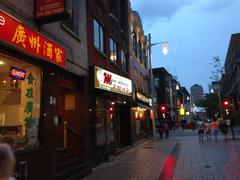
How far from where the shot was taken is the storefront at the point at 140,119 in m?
24.6

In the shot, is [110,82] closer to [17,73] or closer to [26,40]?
[17,73]

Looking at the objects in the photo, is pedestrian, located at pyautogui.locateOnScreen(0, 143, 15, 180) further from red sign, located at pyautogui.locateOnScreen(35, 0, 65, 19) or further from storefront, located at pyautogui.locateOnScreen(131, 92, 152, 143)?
storefront, located at pyautogui.locateOnScreen(131, 92, 152, 143)

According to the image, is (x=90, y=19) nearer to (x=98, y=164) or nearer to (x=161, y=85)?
(x=98, y=164)

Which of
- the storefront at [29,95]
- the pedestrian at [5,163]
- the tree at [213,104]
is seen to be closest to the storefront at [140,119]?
the storefront at [29,95]

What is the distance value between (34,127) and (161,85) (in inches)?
2458

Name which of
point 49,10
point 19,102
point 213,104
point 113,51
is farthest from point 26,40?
point 213,104

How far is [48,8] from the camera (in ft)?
31.0

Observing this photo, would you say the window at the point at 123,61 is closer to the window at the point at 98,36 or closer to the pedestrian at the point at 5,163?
the window at the point at 98,36

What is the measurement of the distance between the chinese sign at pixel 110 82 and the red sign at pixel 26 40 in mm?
4406

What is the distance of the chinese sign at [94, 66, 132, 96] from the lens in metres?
14.7

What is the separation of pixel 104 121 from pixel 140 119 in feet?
40.5

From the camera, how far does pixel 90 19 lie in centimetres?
1552

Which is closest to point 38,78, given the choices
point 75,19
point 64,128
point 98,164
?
point 64,128

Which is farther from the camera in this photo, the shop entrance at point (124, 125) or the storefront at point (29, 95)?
the shop entrance at point (124, 125)
